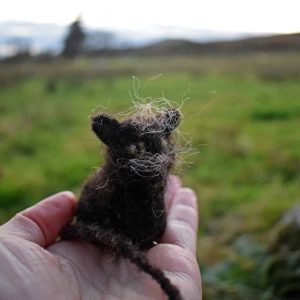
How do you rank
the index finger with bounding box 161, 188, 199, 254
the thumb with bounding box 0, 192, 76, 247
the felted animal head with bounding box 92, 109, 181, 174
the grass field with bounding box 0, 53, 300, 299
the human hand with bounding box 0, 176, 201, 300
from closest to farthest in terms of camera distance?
1. the human hand with bounding box 0, 176, 201, 300
2. the felted animal head with bounding box 92, 109, 181, 174
3. the thumb with bounding box 0, 192, 76, 247
4. the index finger with bounding box 161, 188, 199, 254
5. the grass field with bounding box 0, 53, 300, 299

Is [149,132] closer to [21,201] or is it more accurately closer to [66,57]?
[21,201]

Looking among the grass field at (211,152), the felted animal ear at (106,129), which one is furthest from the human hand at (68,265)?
the felted animal ear at (106,129)

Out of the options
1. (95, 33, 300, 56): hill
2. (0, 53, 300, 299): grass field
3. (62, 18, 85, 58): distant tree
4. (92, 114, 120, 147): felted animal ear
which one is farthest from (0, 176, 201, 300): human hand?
(95, 33, 300, 56): hill

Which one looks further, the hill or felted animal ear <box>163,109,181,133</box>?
the hill

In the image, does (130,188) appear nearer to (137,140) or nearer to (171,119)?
(137,140)

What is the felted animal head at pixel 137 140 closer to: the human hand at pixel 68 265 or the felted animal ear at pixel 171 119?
the felted animal ear at pixel 171 119

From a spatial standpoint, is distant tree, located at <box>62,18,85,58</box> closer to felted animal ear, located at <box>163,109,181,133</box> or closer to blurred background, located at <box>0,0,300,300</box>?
blurred background, located at <box>0,0,300,300</box>
